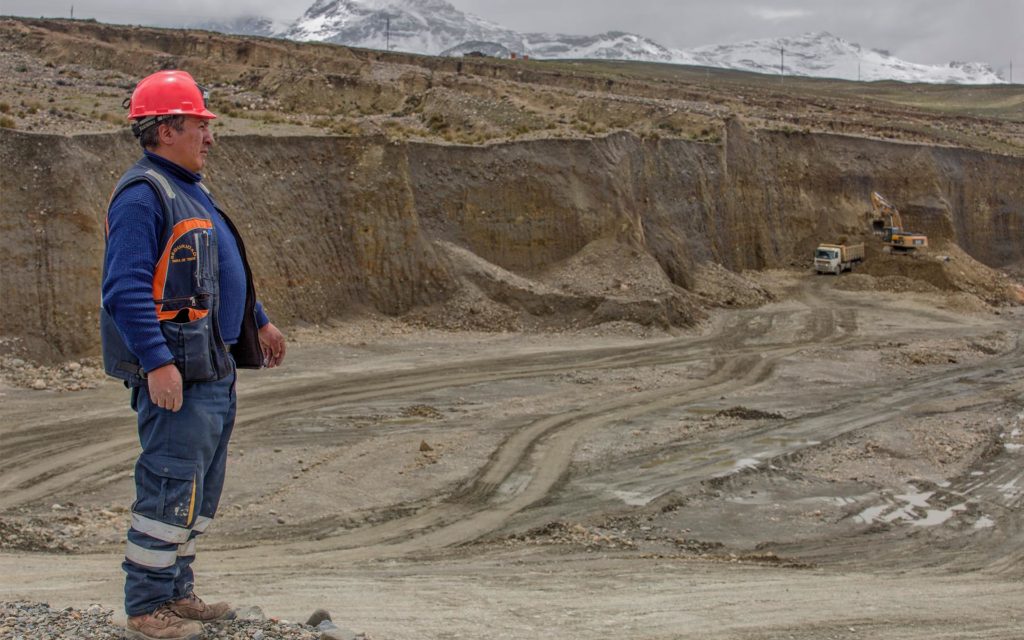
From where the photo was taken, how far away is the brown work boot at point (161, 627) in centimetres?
549

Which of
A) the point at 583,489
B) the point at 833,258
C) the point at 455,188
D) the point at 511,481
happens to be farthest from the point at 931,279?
the point at 511,481

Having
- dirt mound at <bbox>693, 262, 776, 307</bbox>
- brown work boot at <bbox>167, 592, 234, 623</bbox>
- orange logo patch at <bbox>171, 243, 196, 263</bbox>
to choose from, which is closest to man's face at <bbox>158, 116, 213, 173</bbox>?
orange logo patch at <bbox>171, 243, 196, 263</bbox>

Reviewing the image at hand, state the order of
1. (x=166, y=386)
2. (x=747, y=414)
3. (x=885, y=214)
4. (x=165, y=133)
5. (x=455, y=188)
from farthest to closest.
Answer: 1. (x=885, y=214)
2. (x=455, y=188)
3. (x=747, y=414)
4. (x=165, y=133)
5. (x=166, y=386)

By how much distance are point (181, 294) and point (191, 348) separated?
0.28 meters

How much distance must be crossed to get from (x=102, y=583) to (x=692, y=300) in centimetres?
2995

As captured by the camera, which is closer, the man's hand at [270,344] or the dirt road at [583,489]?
the man's hand at [270,344]

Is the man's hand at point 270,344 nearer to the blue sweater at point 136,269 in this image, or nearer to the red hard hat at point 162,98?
the blue sweater at point 136,269

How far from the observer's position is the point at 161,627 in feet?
18.1

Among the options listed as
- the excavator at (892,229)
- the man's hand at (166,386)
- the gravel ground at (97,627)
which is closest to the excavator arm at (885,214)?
the excavator at (892,229)

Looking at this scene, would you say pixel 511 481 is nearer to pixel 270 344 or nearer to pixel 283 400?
pixel 283 400

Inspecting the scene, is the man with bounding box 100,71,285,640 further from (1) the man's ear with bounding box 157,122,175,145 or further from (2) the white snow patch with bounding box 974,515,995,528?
(2) the white snow patch with bounding box 974,515,995,528

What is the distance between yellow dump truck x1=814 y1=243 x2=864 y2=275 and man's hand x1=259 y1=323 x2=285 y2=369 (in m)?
41.6

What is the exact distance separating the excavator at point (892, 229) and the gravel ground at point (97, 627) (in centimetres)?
4399

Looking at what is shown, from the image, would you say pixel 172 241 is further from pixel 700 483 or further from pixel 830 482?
pixel 830 482
